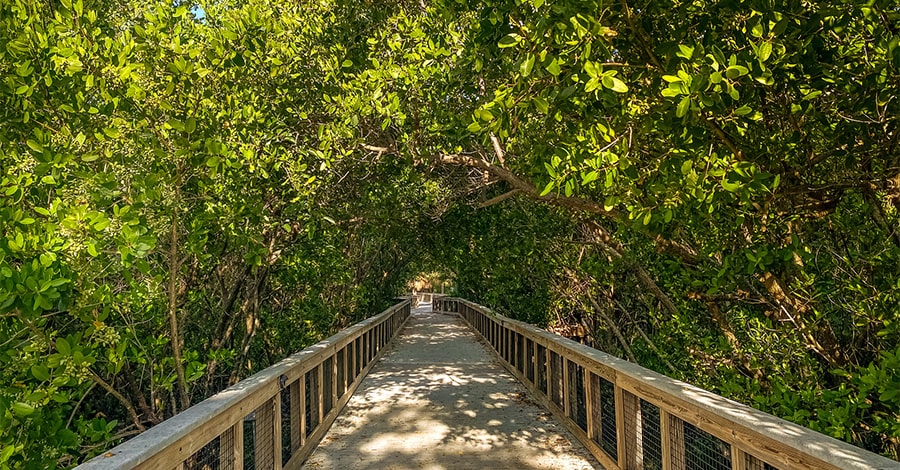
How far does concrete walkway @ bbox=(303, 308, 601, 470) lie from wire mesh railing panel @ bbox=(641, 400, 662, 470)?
58cm

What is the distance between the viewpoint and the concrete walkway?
4.95 m

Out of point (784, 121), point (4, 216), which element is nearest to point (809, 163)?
point (784, 121)

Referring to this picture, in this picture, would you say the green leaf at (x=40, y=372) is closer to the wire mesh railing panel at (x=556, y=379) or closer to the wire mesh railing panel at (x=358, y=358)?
the wire mesh railing panel at (x=556, y=379)

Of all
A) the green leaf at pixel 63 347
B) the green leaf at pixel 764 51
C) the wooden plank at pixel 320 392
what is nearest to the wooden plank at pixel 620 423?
the green leaf at pixel 764 51

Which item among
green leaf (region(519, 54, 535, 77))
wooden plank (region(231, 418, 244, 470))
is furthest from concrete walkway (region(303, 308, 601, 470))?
green leaf (region(519, 54, 535, 77))

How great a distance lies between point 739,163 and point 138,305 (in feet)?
13.8

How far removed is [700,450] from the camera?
3.63 metres

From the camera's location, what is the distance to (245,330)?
8070 millimetres

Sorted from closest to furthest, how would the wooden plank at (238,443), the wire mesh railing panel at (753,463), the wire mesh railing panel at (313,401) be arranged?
the wire mesh railing panel at (753,463) → the wooden plank at (238,443) → the wire mesh railing panel at (313,401)

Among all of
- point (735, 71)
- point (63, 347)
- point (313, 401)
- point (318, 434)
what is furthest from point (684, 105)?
point (318, 434)

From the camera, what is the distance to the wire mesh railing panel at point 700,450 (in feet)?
11.0

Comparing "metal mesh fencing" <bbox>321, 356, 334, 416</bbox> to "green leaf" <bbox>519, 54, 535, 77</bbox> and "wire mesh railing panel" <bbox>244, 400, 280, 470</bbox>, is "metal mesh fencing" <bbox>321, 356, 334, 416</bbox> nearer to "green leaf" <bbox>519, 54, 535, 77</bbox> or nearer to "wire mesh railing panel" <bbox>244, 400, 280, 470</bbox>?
"wire mesh railing panel" <bbox>244, 400, 280, 470</bbox>

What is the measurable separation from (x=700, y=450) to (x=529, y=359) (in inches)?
186

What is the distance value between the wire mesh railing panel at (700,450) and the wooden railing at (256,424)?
2.62 m
